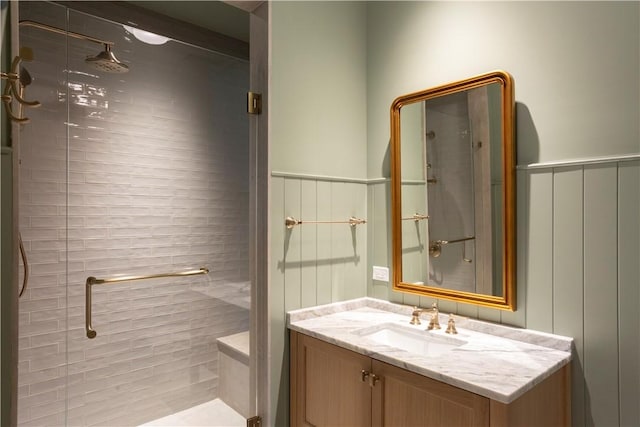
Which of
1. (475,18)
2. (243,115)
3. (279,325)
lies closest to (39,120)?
(243,115)

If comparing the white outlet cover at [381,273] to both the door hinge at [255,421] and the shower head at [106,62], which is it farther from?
the shower head at [106,62]

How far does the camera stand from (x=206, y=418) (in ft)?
5.92

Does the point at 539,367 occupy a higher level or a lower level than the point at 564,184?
lower

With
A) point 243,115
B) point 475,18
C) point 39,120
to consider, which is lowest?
point 39,120

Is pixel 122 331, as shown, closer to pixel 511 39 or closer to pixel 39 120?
pixel 39 120

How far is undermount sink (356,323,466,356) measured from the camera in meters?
1.67

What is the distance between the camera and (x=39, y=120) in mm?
1509

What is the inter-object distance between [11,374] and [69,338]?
0.29m

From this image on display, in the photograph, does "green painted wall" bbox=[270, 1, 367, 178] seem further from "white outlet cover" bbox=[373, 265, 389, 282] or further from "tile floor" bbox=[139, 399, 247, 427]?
"tile floor" bbox=[139, 399, 247, 427]

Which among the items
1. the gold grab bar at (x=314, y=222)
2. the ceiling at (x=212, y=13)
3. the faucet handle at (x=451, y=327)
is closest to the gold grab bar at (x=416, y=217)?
the gold grab bar at (x=314, y=222)

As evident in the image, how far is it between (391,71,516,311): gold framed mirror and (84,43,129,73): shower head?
1289 mm

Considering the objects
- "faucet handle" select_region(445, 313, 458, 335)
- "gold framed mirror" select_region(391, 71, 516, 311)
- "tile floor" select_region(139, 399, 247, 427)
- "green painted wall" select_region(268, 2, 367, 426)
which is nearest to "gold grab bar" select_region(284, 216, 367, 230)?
"green painted wall" select_region(268, 2, 367, 426)

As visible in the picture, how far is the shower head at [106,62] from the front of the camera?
64.6 inches

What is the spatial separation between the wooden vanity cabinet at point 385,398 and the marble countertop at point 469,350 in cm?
4
